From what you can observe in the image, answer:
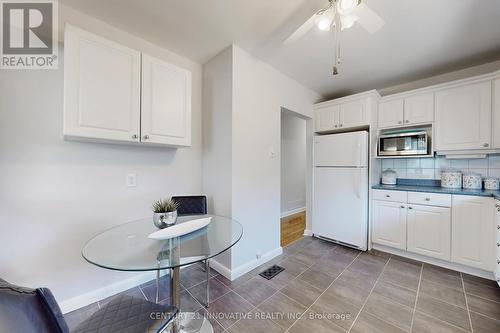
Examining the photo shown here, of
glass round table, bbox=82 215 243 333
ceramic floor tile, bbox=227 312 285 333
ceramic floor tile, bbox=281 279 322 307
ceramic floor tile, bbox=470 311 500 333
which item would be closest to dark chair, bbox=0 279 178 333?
glass round table, bbox=82 215 243 333

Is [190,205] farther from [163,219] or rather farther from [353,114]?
[353,114]

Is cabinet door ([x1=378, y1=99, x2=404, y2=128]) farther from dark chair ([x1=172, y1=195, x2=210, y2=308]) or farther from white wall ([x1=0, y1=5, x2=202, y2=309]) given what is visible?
white wall ([x1=0, y1=5, x2=202, y2=309])

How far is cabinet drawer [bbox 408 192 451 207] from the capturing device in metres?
2.26

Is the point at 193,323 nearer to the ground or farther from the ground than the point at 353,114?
nearer to the ground

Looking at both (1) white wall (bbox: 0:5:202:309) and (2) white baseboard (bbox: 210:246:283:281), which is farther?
(2) white baseboard (bbox: 210:246:283:281)

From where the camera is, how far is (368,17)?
51.6 inches

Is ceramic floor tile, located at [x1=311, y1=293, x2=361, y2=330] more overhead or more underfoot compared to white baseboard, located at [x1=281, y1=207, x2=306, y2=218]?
more underfoot

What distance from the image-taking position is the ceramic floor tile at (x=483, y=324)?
1.42 m

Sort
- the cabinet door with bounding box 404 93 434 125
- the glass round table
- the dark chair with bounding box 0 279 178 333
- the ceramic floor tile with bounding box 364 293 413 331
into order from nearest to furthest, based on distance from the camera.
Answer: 1. the dark chair with bounding box 0 279 178 333
2. the glass round table
3. the ceramic floor tile with bounding box 364 293 413 331
4. the cabinet door with bounding box 404 93 434 125

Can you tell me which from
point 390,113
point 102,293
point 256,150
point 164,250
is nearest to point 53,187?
point 102,293

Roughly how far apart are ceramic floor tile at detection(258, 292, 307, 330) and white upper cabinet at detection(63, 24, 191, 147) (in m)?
1.71

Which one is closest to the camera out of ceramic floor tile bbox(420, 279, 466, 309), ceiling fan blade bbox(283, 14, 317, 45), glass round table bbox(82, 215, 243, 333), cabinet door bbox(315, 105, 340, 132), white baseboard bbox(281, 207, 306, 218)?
glass round table bbox(82, 215, 243, 333)

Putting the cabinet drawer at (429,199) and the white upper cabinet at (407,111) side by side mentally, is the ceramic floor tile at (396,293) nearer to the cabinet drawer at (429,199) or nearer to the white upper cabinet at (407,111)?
the cabinet drawer at (429,199)

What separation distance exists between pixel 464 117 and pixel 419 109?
450 millimetres
